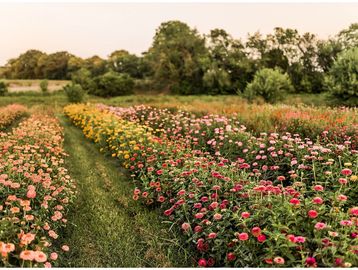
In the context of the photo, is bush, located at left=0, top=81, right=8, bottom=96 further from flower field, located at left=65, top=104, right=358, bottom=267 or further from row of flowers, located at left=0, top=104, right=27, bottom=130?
flower field, located at left=65, top=104, right=358, bottom=267

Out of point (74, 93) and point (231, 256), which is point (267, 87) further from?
point (231, 256)

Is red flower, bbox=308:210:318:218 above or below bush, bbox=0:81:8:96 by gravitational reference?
below

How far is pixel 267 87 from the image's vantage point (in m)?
21.4

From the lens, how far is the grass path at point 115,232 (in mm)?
4012

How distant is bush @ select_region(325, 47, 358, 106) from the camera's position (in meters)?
17.7

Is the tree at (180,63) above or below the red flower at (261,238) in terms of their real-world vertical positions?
above

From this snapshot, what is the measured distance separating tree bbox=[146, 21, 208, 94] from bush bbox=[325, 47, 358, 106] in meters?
20.4

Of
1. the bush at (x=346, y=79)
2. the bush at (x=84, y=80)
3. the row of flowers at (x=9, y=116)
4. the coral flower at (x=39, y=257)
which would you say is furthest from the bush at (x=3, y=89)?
the coral flower at (x=39, y=257)

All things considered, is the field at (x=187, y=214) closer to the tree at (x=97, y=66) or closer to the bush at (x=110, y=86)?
the bush at (x=110, y=86)

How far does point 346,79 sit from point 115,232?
54.3 feet

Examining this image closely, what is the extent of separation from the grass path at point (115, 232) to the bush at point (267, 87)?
51.1ft

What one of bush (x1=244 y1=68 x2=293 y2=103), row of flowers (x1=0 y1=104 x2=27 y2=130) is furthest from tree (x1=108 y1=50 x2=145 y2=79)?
row of flowers (x1=0 y1=104 x2=27 y2=130)

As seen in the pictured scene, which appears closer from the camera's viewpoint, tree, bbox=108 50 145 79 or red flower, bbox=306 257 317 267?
red flower, bbox=306 257 317 267

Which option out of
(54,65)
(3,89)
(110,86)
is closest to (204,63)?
(110,86)
